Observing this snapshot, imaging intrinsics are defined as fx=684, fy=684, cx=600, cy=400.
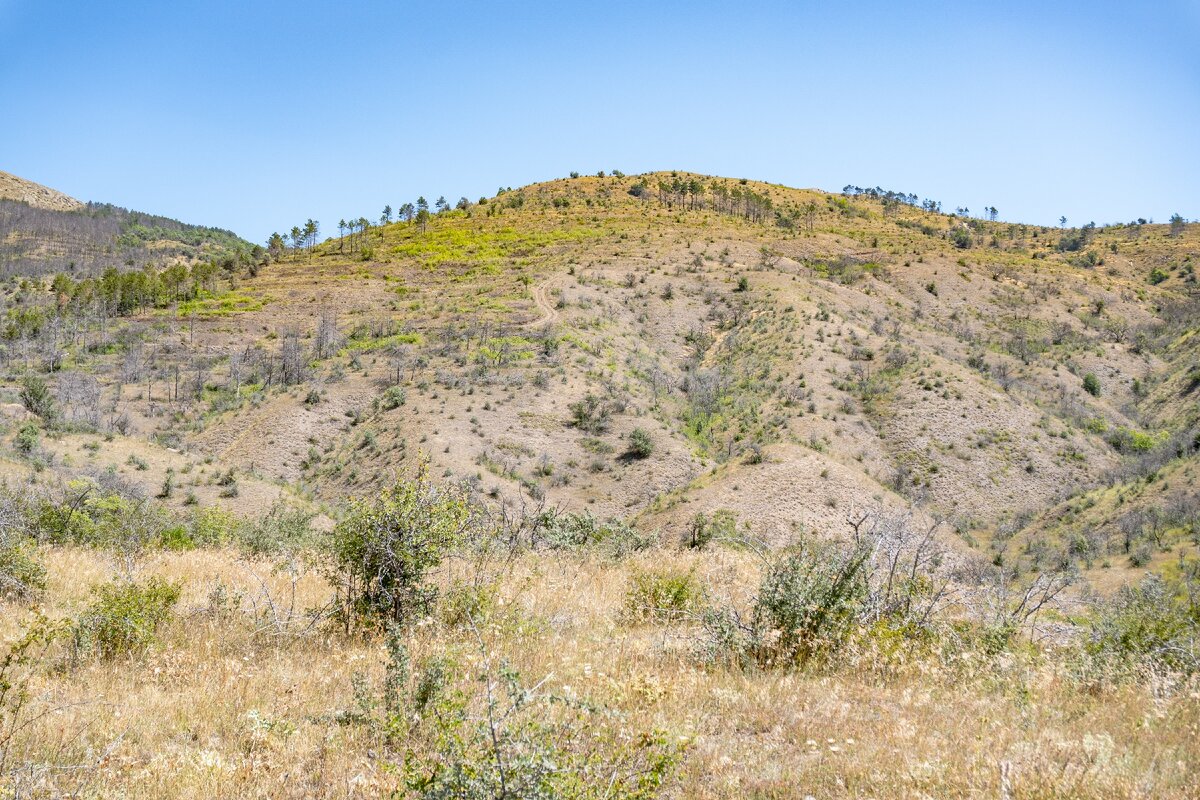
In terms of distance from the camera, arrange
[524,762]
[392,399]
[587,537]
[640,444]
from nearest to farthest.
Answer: [524,762]
[587,537]
[640,444]
[392,399]

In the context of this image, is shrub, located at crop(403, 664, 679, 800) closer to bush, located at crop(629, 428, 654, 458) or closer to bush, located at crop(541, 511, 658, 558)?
bush, located at crop(541, 511, 658, 558)

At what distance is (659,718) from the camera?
13.4ft

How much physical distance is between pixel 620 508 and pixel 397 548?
1865 centimetres

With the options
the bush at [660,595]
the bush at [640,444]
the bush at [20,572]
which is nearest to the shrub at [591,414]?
the bush at [640,444]

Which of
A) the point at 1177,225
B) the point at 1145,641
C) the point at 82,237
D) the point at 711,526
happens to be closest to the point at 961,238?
the point at 1177,225

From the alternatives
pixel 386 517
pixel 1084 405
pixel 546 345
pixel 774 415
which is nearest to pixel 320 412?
pixel 546 345

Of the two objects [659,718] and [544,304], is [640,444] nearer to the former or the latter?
[544,304]

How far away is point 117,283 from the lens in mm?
52562

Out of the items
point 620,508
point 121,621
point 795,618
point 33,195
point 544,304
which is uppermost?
point 33,195

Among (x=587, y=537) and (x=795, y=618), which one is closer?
(x=795, y=618)

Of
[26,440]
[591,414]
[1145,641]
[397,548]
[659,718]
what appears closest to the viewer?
[659,718]

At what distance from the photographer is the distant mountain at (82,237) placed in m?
83.0

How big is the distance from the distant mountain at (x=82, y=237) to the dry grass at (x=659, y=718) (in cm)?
9049

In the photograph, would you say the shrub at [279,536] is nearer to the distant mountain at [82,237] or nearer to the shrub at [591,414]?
the shrub at [591,414]
